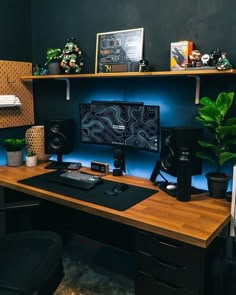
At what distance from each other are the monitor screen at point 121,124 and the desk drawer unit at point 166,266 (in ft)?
2.41

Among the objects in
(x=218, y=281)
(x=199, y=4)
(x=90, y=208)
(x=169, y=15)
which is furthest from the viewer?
(x=169, y=15)

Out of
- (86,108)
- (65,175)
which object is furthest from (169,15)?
(65,175)

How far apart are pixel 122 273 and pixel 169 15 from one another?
1.84m

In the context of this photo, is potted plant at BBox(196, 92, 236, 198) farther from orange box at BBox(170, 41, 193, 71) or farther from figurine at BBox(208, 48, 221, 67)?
orange box at BBox(170, 41, 193, 71)

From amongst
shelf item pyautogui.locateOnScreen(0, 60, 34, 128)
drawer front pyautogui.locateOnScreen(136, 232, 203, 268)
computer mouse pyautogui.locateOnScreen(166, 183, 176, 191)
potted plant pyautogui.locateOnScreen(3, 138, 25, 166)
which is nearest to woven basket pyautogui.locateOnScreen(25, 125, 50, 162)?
potted plant pyautogui.locateOnScreen(3, 138, 25, 166)

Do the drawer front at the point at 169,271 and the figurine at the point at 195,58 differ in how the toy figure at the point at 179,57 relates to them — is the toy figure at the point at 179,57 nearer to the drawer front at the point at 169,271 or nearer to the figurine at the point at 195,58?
the figurine at the point at 195,58

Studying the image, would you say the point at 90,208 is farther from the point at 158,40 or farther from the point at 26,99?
the point at 26,99

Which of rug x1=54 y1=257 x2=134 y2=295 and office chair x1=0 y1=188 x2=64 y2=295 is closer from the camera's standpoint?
office chair x1=0 y1=188 x2=64 y2=295

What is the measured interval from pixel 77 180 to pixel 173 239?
861 millimetres

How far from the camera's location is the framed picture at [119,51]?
220cm

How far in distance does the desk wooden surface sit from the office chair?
10.7 inches

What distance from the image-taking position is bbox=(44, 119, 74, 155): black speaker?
8.31 feet

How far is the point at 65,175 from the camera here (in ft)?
7.29

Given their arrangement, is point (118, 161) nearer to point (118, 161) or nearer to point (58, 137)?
point (118, 161)
